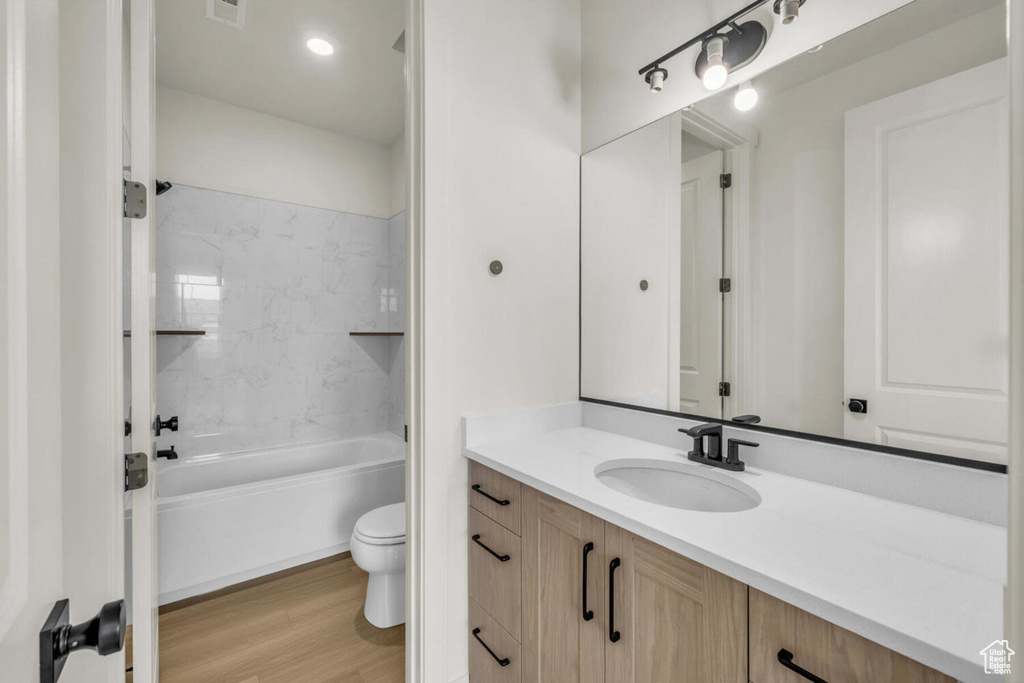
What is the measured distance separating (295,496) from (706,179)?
7.95 feet

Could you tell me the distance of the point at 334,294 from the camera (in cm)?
308

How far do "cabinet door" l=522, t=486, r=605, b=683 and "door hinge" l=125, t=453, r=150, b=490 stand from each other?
951 millimetres

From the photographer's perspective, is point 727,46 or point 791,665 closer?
point 791,665

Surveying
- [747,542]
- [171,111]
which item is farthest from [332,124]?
[747,542]

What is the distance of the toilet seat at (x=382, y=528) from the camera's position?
1.85 meters

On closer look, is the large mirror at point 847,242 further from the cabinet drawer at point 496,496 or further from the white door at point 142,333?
the white door at point 142,333

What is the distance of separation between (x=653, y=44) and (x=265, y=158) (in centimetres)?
251

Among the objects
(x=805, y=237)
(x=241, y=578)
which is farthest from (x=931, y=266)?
(x=241, y=578)

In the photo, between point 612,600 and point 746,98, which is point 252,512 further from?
point 746,98

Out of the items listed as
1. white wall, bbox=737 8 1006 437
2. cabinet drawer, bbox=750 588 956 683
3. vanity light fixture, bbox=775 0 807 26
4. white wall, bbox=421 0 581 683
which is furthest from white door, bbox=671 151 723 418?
cabinet drawer, bbox=750 588 956 683

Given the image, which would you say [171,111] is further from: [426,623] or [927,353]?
[927,353]

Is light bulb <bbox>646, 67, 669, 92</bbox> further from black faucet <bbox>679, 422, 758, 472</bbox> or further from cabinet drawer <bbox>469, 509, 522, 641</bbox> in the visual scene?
cabinet drawer <bbox>469, 509, 522, 641</bbox>

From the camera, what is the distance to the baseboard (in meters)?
2.01

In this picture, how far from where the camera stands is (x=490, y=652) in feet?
4.46
